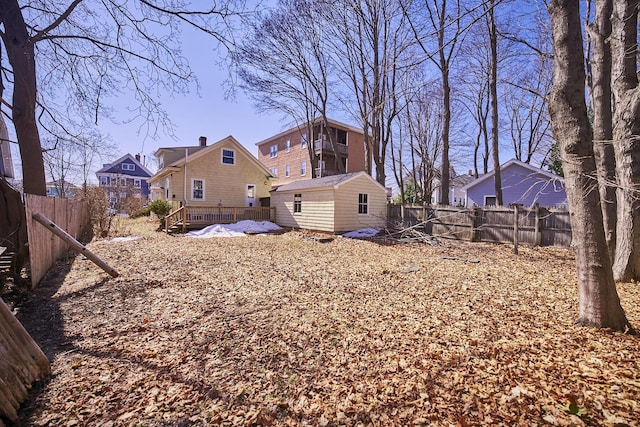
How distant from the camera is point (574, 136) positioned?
10.2ft

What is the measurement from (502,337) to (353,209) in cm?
1154

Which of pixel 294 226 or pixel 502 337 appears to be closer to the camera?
pixel 502 337

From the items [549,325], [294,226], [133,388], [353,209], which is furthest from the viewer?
[294,226]

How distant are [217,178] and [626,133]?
59.2ft

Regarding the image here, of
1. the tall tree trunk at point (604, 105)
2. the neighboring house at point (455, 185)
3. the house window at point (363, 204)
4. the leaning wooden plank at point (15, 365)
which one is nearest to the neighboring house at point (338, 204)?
the house window at point (363, 204)

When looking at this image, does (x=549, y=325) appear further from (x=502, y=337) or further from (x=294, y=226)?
(x=294, y=226)

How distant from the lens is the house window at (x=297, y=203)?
627 inches

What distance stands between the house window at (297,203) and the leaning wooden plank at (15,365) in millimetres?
13627

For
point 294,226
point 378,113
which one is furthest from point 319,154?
point 294,226

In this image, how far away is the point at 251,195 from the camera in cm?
1958

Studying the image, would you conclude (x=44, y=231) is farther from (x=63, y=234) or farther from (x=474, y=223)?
(x=474, y=223)

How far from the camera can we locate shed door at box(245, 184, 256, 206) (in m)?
19.4

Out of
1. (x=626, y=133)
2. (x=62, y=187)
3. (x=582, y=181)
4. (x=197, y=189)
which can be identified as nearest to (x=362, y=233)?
(x=626, y=133)

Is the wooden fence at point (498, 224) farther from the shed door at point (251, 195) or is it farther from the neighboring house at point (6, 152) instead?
the neighboring house at point (6, 152)
